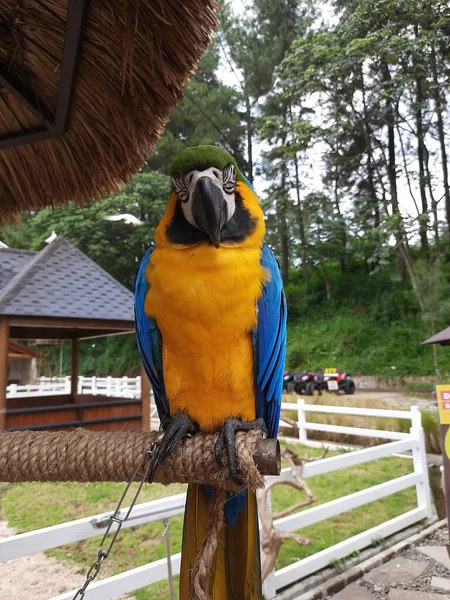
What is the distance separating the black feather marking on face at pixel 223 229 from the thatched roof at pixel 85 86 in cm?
48

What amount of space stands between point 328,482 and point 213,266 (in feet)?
13.2

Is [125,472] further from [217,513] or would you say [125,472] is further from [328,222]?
[328,222]

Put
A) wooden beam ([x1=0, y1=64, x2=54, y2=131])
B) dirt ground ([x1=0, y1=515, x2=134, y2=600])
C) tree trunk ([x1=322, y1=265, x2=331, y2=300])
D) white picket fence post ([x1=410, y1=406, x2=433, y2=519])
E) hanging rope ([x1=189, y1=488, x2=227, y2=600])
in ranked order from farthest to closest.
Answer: tree trunk ([x1=322, y1=265, x2=331, y2=300]) → white picket fence post ([x1=410, y1=406, x2=433, y2=519]) → dirt ground ([x1=0, y1=515, x2=134, y2=600]) → wooden beam ([x1=0, y1=64, x2=54, y2=131]) → hanging rope ([x1=189, y1=488, x2=227, y2=600])

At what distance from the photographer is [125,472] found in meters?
1.02

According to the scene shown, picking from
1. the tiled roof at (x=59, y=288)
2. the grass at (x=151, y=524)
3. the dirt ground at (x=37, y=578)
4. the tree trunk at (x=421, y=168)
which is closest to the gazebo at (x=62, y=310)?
the tiled roof at (x=59, y=288)

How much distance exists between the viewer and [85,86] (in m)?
1.60

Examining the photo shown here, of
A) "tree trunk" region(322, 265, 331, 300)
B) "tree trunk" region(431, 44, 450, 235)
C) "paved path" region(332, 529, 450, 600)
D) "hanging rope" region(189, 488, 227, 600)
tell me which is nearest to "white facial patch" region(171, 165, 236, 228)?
"hanging rope" region(189, 488, 227, 600)

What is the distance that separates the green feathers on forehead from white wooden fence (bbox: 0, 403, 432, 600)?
1.13 metres

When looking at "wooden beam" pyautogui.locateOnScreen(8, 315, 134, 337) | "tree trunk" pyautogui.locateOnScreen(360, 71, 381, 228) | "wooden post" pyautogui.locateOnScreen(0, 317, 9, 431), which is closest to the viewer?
"wooden post" pyautogui.locateOnScreen(0, 317, 9, 431)

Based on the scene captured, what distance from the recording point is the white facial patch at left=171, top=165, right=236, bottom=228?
1183 millimetres

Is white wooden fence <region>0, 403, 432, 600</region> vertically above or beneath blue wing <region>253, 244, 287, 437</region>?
Result: beneath

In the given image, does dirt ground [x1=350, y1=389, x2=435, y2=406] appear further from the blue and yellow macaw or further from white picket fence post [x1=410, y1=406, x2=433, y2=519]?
the blue and yellow macaw

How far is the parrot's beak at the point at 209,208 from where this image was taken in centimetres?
112

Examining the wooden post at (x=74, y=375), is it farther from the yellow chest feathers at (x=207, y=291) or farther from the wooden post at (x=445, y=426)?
the yellow chest feathers at (x=207, y=291)
